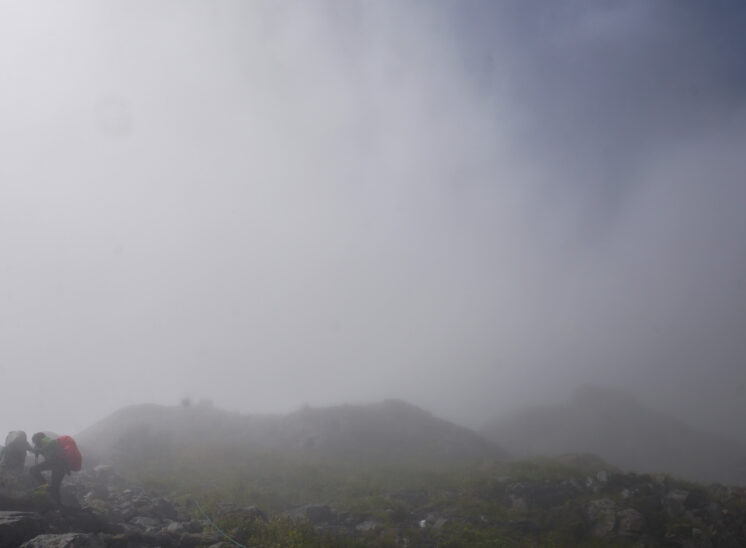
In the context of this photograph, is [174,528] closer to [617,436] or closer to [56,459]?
[56,459]

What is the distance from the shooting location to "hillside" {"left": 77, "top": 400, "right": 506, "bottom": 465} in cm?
3791

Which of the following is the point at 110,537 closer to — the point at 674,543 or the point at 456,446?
the point at 674,543

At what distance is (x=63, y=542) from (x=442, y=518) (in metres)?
14.4

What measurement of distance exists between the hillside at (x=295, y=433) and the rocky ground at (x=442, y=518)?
18014mm

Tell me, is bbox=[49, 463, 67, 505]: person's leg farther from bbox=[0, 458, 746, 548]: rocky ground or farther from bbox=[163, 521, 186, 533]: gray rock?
bbox=[163, 521, 186, 533]: gray rock

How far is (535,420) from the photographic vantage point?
78812 millimetres

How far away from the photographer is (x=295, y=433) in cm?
4531

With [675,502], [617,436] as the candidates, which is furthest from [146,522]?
Result: [617,436]

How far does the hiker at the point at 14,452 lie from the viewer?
16.5 meters

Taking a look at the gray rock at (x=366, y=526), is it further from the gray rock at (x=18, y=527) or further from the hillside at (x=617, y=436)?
the hillside at (x=617, y=436)

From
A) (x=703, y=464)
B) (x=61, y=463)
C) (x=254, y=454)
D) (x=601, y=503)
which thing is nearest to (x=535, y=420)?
(x=703, y=464)

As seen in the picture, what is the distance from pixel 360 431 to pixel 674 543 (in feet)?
111

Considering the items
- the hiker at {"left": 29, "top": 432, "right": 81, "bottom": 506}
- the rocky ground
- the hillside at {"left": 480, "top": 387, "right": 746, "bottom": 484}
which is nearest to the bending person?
the hiker at {"left": 29, "top": 432, "right": 81, "bottom": 506}

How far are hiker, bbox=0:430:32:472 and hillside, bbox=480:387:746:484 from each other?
55206mm
